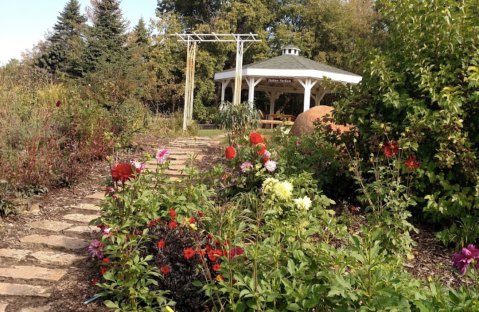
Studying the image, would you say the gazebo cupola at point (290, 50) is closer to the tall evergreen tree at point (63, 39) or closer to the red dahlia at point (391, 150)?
the tall evergreen tree at point (63, 39)

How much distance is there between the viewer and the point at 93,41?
62.5 feet

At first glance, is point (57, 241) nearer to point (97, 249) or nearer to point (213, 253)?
point (97, 249)

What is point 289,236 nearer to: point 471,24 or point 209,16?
point 471,24

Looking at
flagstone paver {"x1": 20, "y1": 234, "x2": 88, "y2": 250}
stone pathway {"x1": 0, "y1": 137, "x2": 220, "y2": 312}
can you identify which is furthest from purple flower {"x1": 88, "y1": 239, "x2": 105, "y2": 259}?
flagstone paver {"x1": 20, "y1": 234, "x2": 88, "y2": 250}

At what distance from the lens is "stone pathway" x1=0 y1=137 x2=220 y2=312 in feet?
9.27

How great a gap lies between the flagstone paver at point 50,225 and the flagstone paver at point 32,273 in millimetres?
735

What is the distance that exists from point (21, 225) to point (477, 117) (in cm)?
433

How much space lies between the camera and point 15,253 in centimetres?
345

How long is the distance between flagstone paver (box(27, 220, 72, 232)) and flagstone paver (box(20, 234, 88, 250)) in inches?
7.0

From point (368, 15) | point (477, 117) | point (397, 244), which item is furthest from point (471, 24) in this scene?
point (368, 15)

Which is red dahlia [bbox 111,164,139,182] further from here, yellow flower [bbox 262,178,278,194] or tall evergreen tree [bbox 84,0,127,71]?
tall evergreen tree [bbox 84,0,127,71]

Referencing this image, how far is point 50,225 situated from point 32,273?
3.21 feet

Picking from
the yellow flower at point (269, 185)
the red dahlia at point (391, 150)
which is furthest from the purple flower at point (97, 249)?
the red dahlia at point (391, 150)

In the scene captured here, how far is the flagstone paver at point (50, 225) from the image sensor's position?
3947mm
